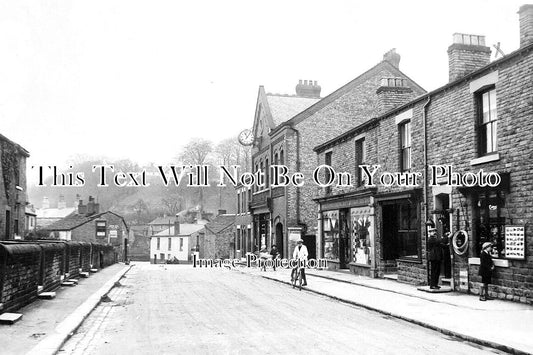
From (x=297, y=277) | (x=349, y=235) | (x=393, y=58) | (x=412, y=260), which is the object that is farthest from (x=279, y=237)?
(x=412, y=260)

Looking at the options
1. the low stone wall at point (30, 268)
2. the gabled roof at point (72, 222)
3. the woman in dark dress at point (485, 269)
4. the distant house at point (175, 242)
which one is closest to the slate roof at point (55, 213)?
the distant house at point (175, 242)

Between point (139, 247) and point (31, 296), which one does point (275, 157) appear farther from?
point (139, 247)

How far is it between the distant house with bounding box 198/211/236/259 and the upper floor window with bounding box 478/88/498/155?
53629 millimetres

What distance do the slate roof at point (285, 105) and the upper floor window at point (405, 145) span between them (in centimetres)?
1839

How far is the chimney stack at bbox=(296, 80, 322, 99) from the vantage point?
43.8 metres

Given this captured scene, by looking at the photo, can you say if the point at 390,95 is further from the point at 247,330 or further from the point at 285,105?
the point at 285,105

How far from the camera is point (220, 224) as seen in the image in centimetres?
7131

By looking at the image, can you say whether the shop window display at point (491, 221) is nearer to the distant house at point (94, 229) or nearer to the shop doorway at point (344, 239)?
the shop doorway at point (344, 239)

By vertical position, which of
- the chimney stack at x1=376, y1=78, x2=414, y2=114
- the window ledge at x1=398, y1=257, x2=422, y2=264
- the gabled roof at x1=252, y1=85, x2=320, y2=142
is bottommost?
the window ledge at x1=398, y1=257, x2=422, y2=264

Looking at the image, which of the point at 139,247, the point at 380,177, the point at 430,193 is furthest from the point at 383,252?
the point at 139,247

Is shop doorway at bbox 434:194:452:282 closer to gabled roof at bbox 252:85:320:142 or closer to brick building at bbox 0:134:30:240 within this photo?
brick building at bbox 0:134:30:240

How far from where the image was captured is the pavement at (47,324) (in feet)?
27.7

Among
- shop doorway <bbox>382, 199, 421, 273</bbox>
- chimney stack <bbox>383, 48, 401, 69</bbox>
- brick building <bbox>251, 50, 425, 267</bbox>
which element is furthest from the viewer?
chimney stack <bbox>383, 48, 401, 69</bbox>

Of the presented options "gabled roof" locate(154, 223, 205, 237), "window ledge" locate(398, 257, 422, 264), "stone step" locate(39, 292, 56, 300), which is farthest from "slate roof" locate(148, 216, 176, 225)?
"stone step" locate(39, 292, 56, 300)
